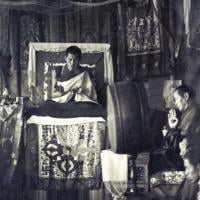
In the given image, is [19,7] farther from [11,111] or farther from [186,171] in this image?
[186,171]

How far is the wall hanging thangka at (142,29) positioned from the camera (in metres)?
9.41

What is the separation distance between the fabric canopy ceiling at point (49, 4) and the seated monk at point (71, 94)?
2.07 ft

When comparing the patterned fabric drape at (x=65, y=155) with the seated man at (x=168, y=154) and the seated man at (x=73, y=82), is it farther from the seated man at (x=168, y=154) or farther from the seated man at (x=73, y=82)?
the seated man at (x=168, y=154)

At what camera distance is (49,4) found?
9.46m

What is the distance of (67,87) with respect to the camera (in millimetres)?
9523

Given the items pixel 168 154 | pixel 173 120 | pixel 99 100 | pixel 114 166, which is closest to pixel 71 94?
pixel 99 100

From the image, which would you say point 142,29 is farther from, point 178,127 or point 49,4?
point 178,127

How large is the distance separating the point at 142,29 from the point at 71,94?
142 cm

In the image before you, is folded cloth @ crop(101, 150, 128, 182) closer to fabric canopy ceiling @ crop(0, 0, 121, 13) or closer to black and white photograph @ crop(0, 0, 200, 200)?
black and white photograph @ crop(0, 0, 200, 200)

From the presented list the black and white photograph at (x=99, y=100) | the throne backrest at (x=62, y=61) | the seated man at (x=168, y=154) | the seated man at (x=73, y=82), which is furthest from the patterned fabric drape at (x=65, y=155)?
the seated man at (x=168, y=154)

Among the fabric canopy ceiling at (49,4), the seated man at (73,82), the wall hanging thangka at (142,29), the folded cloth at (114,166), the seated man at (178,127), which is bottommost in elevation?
the folded cloth at (114,166)

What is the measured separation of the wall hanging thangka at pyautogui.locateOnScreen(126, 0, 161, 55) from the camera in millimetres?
9406

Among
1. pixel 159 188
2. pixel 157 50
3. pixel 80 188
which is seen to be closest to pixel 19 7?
pixel 157 50

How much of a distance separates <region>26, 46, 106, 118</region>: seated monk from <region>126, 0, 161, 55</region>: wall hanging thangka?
2.66ft
